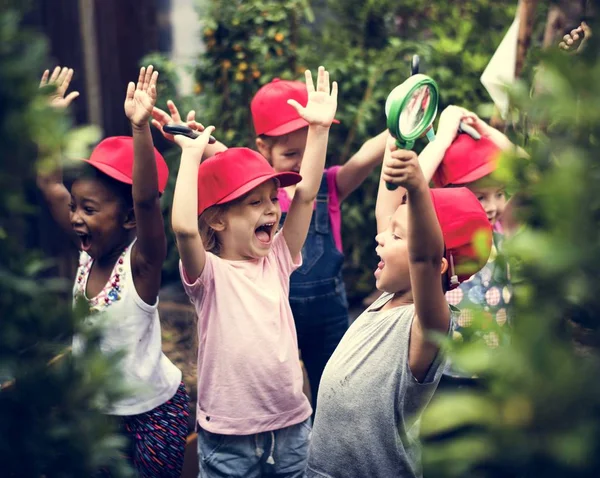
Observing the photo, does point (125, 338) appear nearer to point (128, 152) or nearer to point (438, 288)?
point (128, 152)

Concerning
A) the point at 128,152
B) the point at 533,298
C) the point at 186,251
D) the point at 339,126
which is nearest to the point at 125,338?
the point at 186,251

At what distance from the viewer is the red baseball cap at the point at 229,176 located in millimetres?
2688

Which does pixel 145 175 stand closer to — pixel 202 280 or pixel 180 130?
pixel 180 130

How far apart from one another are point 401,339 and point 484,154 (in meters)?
1.12

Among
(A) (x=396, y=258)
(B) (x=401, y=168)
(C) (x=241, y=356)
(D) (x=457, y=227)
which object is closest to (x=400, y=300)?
(A) (x=396, y=258)

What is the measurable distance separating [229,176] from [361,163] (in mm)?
769

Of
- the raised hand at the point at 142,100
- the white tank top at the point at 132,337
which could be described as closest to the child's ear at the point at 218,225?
the white tank top at the point at 132,337

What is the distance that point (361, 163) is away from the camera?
331 cm

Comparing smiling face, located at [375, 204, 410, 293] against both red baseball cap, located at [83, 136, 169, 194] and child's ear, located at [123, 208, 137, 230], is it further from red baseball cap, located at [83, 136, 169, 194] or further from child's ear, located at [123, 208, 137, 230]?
child's ear, located at [123, 208, 137, 230]

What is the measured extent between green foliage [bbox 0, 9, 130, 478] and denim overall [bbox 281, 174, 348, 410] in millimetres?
1892

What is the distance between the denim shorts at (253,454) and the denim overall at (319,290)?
2.49 feet

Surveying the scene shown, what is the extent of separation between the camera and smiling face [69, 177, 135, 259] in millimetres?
2803

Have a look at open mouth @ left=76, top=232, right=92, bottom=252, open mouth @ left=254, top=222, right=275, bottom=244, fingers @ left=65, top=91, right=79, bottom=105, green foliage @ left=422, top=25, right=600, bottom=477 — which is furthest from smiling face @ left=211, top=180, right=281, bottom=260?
green foliage @ left=422, top=25, right=600, bottom=477

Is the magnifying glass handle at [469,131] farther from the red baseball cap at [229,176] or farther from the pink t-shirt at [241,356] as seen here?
the pink t-shirt at [241,356]
